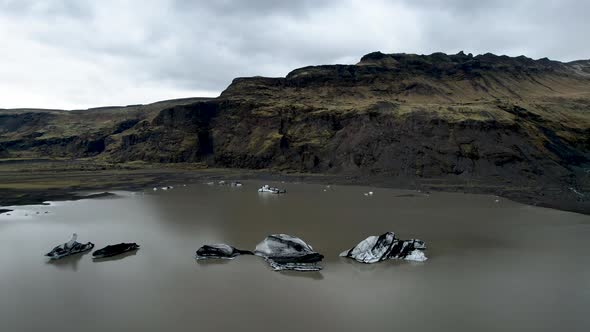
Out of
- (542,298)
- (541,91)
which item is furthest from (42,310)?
(541,91)

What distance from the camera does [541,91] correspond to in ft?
329

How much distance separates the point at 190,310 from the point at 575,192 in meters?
45.1

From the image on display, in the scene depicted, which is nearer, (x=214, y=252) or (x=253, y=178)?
(x=214, y=252)

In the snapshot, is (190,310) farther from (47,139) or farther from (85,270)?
(47,139)

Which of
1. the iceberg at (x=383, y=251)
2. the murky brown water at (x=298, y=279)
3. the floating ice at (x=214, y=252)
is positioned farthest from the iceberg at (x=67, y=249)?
the iceberg at (x=383, y=251)

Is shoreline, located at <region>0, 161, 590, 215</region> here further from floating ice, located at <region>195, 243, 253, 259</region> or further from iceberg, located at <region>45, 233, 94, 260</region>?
floating ice, located at <region>195, 243, 253, 259</region>

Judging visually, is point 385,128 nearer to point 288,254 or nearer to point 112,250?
point 288,254

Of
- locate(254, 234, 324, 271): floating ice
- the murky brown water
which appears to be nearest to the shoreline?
A: the murky brown water

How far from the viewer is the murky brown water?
11141mm

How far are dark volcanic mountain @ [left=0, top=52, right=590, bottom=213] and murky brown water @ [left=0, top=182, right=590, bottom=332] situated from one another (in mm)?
23400

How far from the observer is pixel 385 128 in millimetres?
69188

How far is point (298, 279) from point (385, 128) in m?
58.0

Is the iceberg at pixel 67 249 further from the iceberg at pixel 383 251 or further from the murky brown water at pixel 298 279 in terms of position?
the iceberg at pixel 383 251

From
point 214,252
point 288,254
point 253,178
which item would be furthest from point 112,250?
point 253,178
